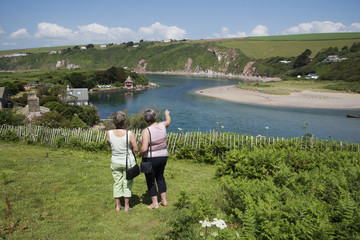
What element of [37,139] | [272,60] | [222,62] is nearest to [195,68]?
[222,62]

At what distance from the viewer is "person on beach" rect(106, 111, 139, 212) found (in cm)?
497

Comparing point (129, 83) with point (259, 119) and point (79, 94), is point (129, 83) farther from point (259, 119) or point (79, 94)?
point (259, 119)

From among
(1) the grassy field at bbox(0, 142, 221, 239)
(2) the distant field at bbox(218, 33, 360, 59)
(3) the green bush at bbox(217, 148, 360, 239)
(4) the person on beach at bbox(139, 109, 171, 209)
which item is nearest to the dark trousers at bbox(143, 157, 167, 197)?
(4) the person on beach at bbox(139, 109, 171, 209)

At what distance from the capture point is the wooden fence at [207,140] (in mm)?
11258

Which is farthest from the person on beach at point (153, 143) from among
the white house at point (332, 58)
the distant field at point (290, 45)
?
the distant field at point (290, 45)

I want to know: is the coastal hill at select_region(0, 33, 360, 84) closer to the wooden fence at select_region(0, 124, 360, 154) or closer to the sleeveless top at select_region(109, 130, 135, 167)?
the wooden fence at select_region(0, 124, 360, 154)

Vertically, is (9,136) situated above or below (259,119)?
above

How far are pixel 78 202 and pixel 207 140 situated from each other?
7.47 metres

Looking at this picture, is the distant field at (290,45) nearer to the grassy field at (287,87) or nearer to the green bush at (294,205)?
the grassy field at (287,87)

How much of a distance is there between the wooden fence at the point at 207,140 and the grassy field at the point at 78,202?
3.35 metres

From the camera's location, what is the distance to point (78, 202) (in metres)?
5.75

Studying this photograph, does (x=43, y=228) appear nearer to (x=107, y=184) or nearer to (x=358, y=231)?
(x=107, y=184)

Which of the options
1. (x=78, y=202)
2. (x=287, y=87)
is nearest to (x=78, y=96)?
(x=78, y=202)

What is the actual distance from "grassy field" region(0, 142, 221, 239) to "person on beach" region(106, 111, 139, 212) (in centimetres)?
64
